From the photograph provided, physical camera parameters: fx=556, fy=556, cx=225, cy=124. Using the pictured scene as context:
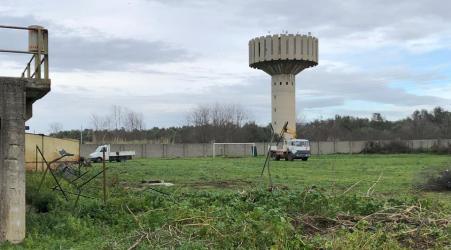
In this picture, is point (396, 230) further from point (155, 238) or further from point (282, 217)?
point (155, 238)

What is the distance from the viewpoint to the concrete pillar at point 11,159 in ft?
36.4

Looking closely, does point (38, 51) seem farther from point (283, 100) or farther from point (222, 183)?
point (283, 100)

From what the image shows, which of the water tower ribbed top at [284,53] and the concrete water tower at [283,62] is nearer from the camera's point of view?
the water tower ribbed top at [284,53]

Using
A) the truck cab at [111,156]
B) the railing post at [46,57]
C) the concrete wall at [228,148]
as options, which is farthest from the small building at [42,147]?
the concrete wall at [228,148]

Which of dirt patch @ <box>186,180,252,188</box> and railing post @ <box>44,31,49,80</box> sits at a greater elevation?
railing post @ <box>44,31,49,80</box>

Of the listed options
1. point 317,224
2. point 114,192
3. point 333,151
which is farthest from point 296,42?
point 317,224

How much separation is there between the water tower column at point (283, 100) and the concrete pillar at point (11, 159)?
221 ft

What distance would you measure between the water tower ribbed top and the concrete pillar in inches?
2550

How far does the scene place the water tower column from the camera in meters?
77.9

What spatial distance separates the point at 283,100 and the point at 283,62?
18.7 ft

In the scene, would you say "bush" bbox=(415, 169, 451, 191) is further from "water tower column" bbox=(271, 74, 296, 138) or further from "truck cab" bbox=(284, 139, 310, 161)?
"water tower column" bbox=(271, 74, 296, 138)

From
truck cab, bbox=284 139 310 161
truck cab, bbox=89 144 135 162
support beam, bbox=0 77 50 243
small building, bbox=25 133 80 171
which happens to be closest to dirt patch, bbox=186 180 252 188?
small building, bbox=25 133 80 171

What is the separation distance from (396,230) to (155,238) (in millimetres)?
4687

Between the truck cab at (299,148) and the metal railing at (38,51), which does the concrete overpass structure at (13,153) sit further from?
the truck cab at (299,148)
